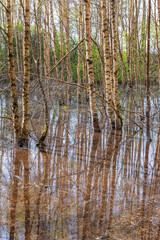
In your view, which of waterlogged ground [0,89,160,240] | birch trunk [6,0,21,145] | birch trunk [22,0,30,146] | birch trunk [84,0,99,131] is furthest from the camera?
birch trunk [84,0,99,131]

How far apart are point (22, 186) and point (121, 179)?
1.47m

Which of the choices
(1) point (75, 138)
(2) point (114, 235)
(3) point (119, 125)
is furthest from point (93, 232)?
(3) point (119, 125)

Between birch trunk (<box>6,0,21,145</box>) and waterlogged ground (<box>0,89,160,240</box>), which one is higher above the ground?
birch trunk (<box>6,0,21,145</box>)

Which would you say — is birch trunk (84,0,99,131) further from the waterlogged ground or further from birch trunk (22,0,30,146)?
birch trunk (22,0,30,146)

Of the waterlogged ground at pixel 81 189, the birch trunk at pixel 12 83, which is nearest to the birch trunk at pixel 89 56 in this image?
the waterlogged ground at pixel 81 189

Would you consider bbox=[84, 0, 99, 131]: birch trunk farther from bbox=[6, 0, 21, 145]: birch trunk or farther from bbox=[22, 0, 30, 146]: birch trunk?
bbox=[6, 0, 21, 145]: birch trunk

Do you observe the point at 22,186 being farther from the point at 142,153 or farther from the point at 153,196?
the point at 142,153

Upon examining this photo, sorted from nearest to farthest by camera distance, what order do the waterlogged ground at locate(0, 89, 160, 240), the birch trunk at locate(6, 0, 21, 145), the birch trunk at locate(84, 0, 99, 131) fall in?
the waterlogged ground at locate(0, 89, 160, 240) < the birch trunk at locate(6, 0, 21, 145) < the birch trunk at locate(84, 0, 99, 131)

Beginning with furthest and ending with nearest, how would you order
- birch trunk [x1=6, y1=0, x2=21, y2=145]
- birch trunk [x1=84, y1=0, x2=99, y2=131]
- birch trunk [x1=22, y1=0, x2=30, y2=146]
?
birch trunk [x1=84, y1=0, x2=99, y2=131]
birch trunk [x1=6, y1=0, x2=21, y2=145]
birch trunk [x1=22, y1=0, x2=30, y2=146]

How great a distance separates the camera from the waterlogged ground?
266 cm

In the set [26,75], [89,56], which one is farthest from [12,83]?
[89,56]

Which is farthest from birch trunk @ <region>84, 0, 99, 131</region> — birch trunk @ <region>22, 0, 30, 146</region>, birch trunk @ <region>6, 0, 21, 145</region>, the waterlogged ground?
birch trunk @ <region>6, 0, 21, 145</region>

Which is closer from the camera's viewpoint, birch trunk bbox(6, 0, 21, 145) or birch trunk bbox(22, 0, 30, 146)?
birch trunk bbox(22, 0, 30, 146)

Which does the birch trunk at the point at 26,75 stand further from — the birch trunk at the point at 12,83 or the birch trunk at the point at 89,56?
the birch trunk at the point at 89,56
